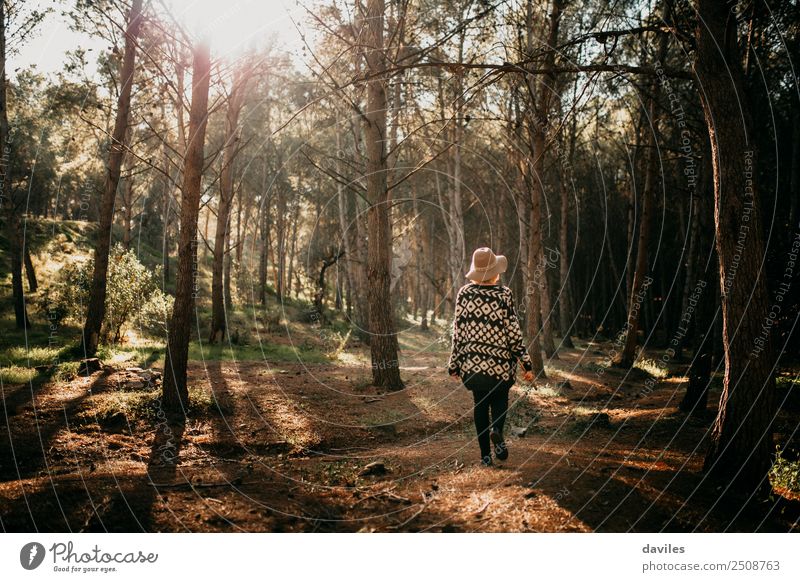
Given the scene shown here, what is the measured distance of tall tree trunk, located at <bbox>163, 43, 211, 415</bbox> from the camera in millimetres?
8297

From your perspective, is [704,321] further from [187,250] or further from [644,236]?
[187,250]

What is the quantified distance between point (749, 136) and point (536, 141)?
8.79 meters

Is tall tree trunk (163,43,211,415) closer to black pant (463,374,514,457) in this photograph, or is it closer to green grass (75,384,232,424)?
green grass (75,384,232,424)

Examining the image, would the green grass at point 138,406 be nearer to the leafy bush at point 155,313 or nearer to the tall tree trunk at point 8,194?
the leafy bush at point 155,313

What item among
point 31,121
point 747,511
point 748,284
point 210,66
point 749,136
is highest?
point 31,121

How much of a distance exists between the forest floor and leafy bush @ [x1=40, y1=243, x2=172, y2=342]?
3177mm

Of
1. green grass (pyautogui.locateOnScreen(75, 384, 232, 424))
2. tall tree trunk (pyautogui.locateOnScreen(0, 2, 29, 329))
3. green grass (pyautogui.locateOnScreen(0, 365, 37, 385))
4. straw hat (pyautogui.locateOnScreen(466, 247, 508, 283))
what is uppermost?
tall tree trunk (pyautogui.locateOnScreen(0, 2, 29, 329))

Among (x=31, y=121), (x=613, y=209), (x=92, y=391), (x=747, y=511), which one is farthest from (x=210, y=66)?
(x=613, y=209)

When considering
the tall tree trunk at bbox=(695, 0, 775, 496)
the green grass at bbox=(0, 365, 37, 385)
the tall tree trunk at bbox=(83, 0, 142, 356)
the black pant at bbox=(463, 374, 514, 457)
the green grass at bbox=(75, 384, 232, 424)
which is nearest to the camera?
the tall tree trunk at bbox=(695, 0, 775, 496)

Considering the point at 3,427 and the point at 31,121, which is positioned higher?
the point at 31,121

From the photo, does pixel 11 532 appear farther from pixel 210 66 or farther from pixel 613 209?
pixel 613 209

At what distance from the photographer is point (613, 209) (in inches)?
1078
